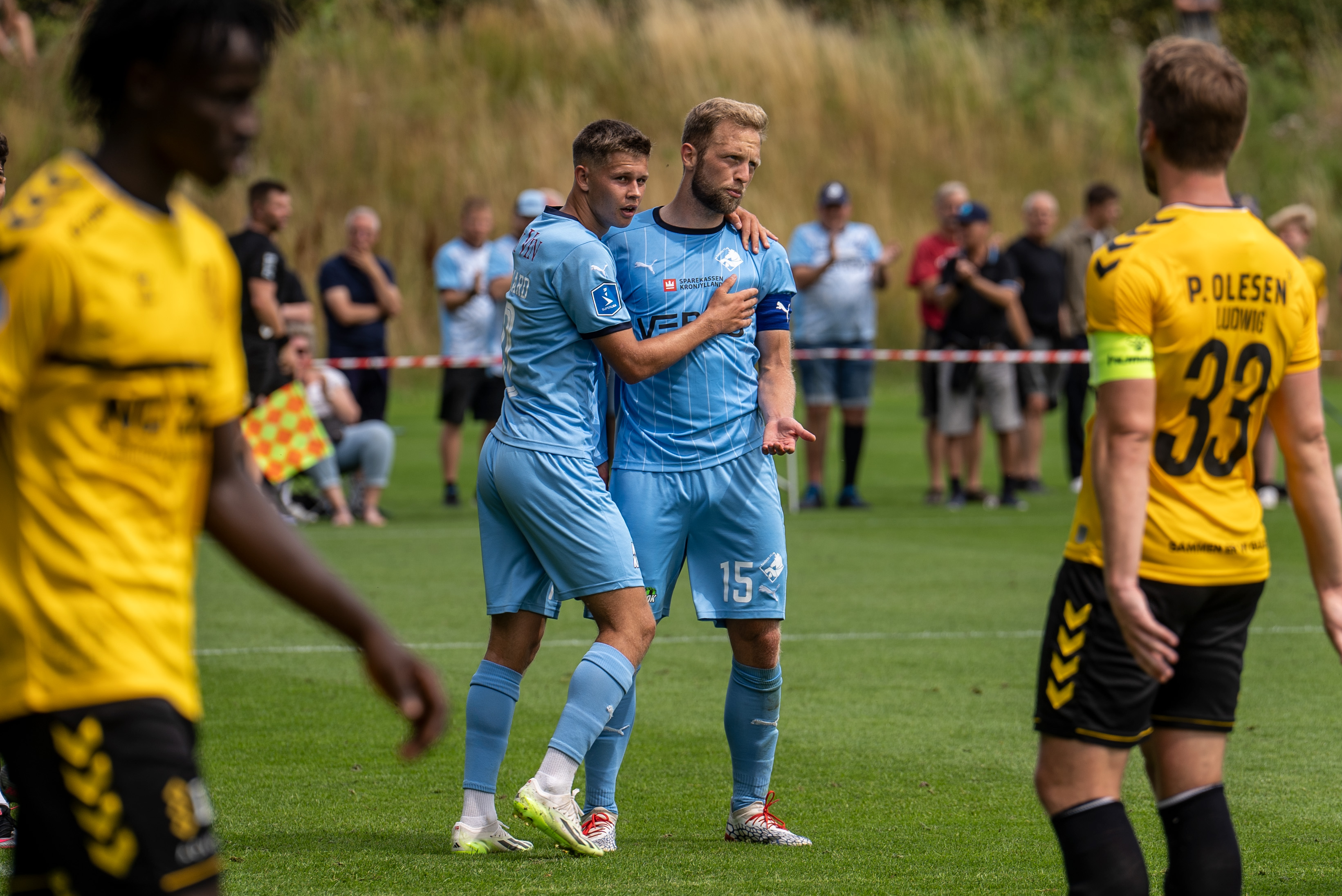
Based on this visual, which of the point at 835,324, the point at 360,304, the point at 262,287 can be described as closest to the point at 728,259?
the point at 262,287

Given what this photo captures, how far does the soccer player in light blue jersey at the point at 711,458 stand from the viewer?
5391 mm

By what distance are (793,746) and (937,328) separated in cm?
899

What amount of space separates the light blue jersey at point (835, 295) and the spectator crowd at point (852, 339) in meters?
0.01

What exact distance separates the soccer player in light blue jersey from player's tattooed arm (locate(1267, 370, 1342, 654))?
193 centimetres

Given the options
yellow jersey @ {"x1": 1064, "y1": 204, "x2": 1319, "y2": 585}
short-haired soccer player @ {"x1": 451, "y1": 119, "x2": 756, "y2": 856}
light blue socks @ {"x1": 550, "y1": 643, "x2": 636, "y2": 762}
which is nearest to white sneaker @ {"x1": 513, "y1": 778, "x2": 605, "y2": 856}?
short-haired soccer player @ {"x1": 451, "y1": 119, "x2": 756, "y2": 856}

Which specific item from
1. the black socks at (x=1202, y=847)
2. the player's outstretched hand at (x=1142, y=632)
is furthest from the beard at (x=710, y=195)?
the black socks at (x=1202, y=847)

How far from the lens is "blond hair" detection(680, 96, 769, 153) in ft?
17.7

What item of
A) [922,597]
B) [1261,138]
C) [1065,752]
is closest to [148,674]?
[1065,752]

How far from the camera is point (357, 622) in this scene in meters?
2.81

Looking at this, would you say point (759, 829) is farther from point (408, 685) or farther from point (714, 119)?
point (408, 685)

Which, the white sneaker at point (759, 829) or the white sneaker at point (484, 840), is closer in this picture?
the white sneaker at point (484, 840)

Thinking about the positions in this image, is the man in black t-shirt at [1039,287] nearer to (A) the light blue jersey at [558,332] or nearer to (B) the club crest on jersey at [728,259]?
(B) the club crest on jersey at [728,259]

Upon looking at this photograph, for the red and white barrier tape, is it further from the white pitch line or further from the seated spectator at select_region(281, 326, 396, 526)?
the white pitch line

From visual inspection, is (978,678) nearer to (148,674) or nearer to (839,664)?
(839,664)
